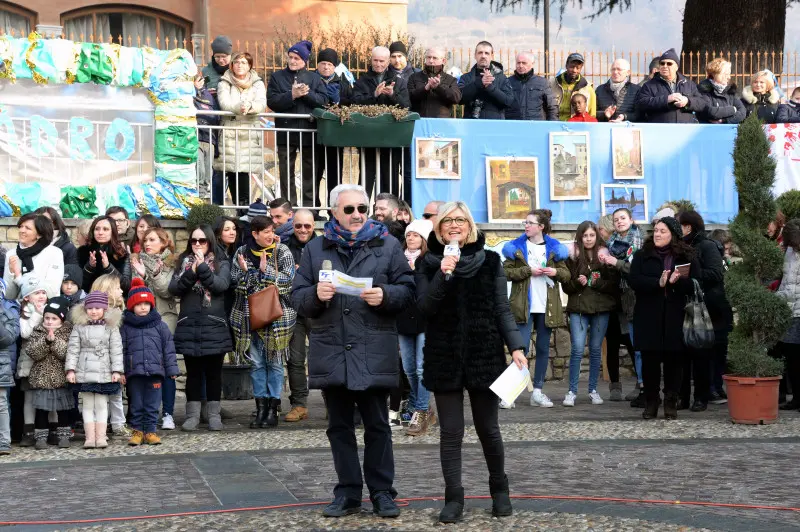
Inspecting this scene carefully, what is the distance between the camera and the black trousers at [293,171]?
1463cm

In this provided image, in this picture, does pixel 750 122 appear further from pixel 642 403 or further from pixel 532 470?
pixel 532 470

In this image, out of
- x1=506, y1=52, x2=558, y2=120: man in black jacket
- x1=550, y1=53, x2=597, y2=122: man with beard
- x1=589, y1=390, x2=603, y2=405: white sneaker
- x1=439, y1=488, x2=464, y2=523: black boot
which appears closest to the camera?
x1=439, y1=488, x2=464, y2=523: black boot

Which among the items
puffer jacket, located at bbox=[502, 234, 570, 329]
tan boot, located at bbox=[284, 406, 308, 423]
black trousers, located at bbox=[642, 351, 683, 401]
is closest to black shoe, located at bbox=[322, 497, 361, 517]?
tan boot, located at bbox=[284, 406, 308, 423]

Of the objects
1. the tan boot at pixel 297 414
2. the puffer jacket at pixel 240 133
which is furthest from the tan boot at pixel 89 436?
the puffer jacket at pixel 240 133

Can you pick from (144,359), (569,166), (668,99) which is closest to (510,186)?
(569,166)

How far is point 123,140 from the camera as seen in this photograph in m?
14.0

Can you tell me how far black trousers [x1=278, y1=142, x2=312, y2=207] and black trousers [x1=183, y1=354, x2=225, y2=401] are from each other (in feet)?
12.3

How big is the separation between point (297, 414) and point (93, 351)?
2.10m

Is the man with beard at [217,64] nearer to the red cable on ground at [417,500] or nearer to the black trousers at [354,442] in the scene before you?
the black trousers at [354,442]

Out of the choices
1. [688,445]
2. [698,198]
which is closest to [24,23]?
[698,198]

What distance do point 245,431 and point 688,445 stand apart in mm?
3703

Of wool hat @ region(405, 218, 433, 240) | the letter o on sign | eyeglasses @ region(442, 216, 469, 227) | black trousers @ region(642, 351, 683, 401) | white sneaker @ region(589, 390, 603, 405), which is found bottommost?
white sneaker @ region(589, 390, 603, 405)

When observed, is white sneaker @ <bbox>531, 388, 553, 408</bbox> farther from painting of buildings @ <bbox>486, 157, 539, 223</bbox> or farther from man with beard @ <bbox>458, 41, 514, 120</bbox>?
man with beard @ <bbox>458, 41, 514, 120</bbox>

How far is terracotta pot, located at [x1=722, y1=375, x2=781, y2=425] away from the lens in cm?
1124
